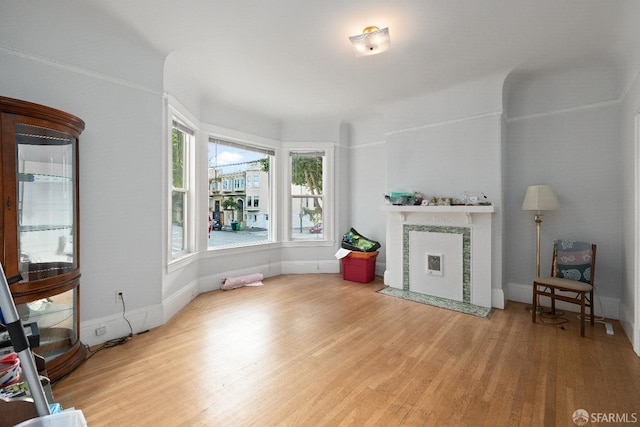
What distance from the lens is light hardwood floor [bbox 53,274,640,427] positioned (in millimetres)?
1761

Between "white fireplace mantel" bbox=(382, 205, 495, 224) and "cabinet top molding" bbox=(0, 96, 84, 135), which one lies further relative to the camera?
"white fireplace mantel" bbox=(382, 205, 495, 224)

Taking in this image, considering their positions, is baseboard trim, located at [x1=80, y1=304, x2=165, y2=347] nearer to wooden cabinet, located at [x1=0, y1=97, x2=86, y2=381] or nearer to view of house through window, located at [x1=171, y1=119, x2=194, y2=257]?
wooden cabinet, located at [x1=0, y1=97, x2=86, y2=381]

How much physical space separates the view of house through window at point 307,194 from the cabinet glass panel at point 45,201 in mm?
3415

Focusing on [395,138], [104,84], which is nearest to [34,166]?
[104,84]

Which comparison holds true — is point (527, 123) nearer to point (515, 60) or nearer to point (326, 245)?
point (515, 60)

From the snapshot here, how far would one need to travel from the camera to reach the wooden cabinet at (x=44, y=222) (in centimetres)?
185

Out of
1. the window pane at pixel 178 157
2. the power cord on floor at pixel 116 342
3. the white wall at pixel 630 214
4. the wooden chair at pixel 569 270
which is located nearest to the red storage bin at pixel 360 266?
the wooden chair at pixel 569 270

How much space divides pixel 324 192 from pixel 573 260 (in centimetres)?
357

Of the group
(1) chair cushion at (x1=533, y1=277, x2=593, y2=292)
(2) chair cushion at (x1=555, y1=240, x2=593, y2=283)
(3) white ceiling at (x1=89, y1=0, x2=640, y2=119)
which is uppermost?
(3) white ceiling at (x1=89, y1=0, x2=640, y2=119)

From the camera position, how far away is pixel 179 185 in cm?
376

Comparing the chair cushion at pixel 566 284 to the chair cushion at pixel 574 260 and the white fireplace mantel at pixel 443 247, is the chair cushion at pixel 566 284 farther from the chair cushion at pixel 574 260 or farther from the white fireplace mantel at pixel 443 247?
the white fireplace mantel at pixel 443 247

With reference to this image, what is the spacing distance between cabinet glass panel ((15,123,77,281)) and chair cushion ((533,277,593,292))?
433 cm

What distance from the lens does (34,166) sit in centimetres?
204

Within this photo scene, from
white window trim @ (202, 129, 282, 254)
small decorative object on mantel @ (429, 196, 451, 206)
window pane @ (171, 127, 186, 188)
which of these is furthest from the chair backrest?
window pane @ (171, 127, 186, 188)
